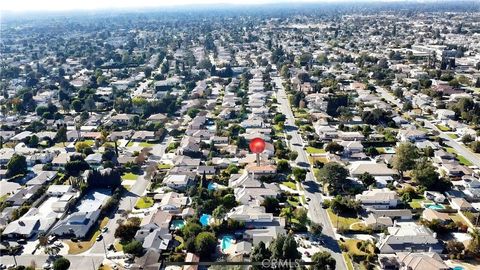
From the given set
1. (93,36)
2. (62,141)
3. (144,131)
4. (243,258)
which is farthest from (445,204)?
(93,36)

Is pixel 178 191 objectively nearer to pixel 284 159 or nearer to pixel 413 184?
pixel 284 159

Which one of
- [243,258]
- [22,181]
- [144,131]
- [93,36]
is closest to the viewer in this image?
[243,258]

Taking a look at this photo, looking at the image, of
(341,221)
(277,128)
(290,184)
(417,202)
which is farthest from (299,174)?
(277,128)

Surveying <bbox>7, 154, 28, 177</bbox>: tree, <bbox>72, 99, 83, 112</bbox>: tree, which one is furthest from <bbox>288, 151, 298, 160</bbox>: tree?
<bbox>72, 99, 83, 112</bbox>: tree

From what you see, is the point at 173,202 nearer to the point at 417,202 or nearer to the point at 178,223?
the point at 178,223

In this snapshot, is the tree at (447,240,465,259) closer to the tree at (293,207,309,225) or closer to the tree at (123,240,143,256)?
the tree at (293,207,309,225)

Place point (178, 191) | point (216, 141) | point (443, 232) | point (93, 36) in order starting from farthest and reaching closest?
1. point (93, 36)
2. point (216, 141)
3. point (178, 191)
4. point (443, 232)

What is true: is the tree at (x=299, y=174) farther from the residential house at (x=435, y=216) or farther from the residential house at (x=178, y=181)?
the residential house at (x=435, y=216)
